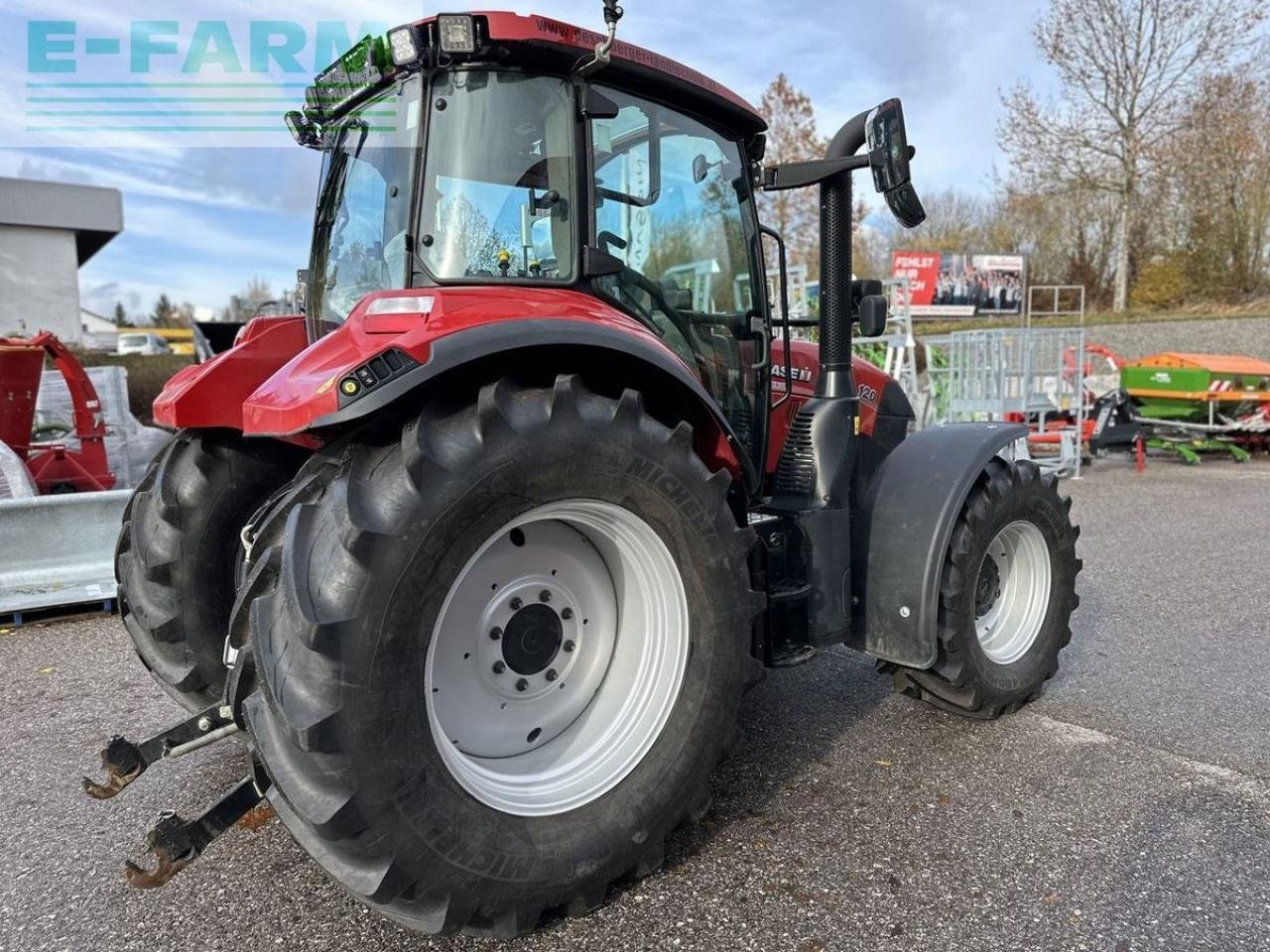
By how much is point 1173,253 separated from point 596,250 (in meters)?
25.5

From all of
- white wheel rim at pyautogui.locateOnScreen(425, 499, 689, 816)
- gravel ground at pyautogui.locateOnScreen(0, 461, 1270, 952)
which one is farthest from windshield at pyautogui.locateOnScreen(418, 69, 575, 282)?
gravel ground at pyautogui.locateOnScreen(0, 461, 1270, 952)

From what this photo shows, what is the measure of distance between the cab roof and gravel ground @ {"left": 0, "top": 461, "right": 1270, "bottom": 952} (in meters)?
2.28

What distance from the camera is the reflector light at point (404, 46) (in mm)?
2262

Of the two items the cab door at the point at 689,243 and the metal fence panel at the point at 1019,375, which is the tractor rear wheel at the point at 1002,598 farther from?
the metal fence panel at the point at 1019,375

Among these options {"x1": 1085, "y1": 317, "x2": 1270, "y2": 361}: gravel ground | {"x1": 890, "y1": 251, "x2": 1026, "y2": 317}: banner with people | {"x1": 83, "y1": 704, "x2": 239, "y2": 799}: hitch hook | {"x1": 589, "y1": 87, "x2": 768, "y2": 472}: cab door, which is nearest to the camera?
{"x1": 83, "y1": 704, "x2": 239, "y2": 799}: hitch hook

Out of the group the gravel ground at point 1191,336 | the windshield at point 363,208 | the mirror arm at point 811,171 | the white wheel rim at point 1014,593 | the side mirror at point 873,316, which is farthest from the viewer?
the gravel ground at point 1191,336

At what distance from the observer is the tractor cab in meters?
2.37

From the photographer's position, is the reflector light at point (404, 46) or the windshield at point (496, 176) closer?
the reflector light at point (404, 46)

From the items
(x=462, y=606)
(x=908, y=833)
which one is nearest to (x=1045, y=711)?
(x=908, y=833)

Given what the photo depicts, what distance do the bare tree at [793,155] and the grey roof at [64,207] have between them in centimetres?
2127

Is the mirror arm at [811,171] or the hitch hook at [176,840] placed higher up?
the mirror arm at [811,171]

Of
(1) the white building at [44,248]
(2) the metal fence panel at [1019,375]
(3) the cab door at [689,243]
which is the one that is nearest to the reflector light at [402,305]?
(3) the cab door at [689,243]

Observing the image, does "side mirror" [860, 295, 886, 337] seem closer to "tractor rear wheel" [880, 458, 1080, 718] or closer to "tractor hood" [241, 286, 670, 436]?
"tractor rear wheel" [880, 458, 1080, 718]

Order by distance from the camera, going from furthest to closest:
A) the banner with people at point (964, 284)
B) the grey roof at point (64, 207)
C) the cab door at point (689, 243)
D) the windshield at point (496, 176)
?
the banner with people at point (964, 284) → the grey roof at point (64, 207) → the cab door at point (689, 243) → the windshield at point (496, 176)
